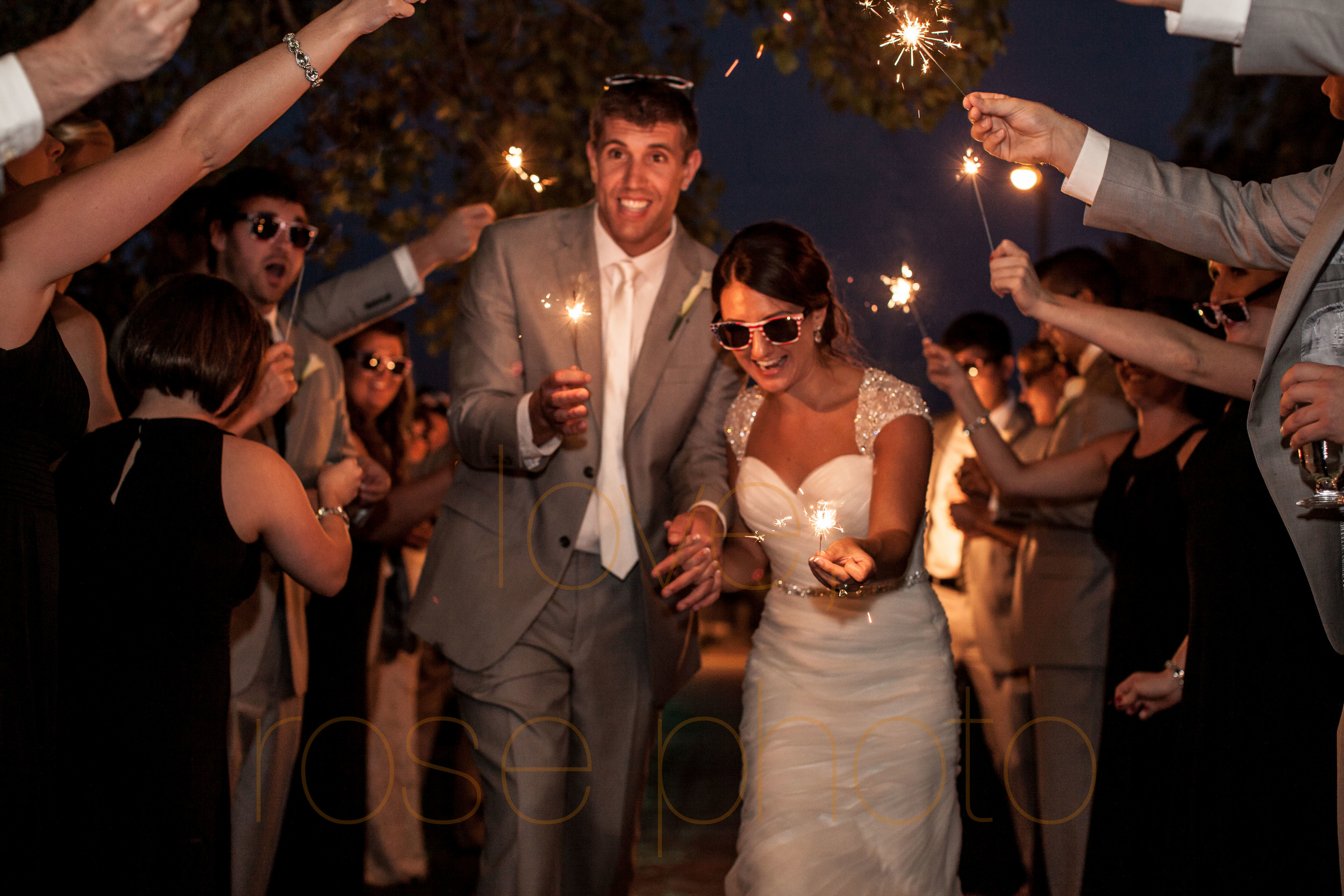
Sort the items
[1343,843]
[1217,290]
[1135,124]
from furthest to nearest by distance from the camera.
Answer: [1135,124] → [1217,290] → [1343,843]

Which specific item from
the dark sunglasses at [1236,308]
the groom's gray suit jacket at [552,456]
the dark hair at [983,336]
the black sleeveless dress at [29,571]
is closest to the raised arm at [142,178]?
the black sleeveless dress at [29,571]

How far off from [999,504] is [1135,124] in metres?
15.0

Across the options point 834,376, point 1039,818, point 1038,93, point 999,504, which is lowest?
point 1039,818

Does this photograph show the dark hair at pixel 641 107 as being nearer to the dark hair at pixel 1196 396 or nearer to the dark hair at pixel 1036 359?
the dark hair at pixel 1196 396

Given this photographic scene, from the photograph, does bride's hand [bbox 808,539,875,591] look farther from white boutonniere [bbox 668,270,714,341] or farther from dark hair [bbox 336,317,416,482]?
dark hair [bbox 336,317,416,482]

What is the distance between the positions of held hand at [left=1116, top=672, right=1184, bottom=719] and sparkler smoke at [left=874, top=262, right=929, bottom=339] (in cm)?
135

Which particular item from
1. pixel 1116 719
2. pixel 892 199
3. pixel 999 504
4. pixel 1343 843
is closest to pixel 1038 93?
pixel 892 199

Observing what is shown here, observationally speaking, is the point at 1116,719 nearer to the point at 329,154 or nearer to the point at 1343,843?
the point at 1343,843

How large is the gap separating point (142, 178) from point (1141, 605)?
11.4 feet

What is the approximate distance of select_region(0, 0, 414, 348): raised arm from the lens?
7.45 ft

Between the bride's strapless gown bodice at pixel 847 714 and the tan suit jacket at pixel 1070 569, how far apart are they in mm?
1418

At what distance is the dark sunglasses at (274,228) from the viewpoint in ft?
13.8

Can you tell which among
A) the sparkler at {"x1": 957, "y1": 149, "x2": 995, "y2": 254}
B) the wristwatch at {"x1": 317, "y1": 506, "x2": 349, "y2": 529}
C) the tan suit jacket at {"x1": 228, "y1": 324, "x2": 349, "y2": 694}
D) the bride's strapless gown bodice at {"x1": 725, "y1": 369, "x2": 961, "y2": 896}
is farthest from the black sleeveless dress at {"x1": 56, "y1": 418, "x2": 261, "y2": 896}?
the sparkler at {"x1": 957, "y1": 149, "x2": 995, "y2": 254}

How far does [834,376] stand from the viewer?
373 centimetres
